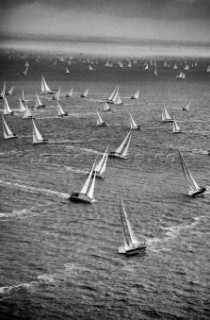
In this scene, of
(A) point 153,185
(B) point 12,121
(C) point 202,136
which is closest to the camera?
(A) point 153,185

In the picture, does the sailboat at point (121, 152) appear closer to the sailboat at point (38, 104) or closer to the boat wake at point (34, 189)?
the boat wake at point (34, 189)

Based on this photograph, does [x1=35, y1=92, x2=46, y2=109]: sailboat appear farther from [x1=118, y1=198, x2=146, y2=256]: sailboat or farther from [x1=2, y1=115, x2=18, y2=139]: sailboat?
[x1=118, y1=198, x2=146, y2=256]: sailboat

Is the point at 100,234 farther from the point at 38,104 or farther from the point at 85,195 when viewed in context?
the point at 38,104

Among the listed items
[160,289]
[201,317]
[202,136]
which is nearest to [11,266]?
[160,289]

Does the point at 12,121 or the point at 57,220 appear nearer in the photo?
the point at 57,220

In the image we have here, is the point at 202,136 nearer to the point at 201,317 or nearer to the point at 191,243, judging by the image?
the point at 191,243

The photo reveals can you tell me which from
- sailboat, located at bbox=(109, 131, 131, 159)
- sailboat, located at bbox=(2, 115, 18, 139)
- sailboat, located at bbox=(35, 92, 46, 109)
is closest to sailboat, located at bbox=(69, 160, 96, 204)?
sailboat, located at bbox=(109, 131, 131, 159)

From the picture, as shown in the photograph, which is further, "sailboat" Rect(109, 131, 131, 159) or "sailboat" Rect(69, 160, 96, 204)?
"sailboat" Rect(109, 131, 131, 159)

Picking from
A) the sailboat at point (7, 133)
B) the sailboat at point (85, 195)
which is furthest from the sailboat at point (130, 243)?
the sailboat at point (7, 133)

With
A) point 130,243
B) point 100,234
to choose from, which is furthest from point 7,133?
point 130,243
